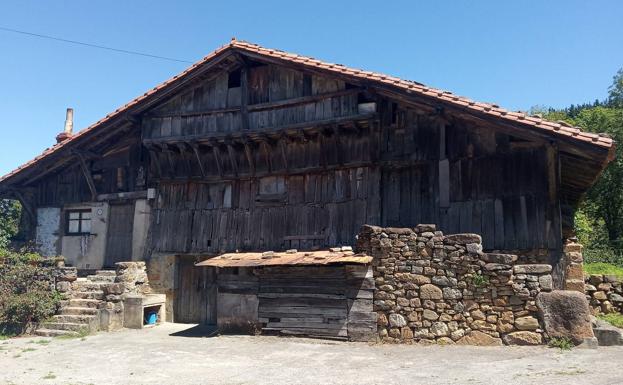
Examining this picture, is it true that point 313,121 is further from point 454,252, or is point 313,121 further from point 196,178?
point 454,252

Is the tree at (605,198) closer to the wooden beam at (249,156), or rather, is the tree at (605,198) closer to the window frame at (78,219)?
the wooden beam at (249,156)

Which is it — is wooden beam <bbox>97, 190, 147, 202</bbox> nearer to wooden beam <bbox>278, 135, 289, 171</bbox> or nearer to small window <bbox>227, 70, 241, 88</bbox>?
small window <bbox>227, 70, 241, 88</bbox>

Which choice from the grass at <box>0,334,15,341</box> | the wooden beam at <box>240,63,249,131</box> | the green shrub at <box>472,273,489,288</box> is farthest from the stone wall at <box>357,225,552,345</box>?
the grass at <box>0,334,15,341</box>

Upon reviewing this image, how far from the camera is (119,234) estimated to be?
1564 cm

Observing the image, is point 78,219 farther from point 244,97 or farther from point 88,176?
point 244,97

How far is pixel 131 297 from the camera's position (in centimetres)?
1350

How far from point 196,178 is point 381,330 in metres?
7.57

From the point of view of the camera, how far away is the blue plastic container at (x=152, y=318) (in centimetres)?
1399

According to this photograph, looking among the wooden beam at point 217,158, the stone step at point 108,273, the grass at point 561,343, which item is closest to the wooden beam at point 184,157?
the wooden beam at point 217,158

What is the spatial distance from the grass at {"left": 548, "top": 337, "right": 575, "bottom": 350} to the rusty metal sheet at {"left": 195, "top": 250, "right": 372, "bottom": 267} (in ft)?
11.6

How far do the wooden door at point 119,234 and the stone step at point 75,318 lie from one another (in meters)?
2.68

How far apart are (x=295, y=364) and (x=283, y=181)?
637 cm

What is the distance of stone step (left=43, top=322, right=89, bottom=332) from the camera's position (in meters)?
12.6

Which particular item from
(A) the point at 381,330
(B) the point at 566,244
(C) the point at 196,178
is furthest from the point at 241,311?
(B) the point at 566,244
